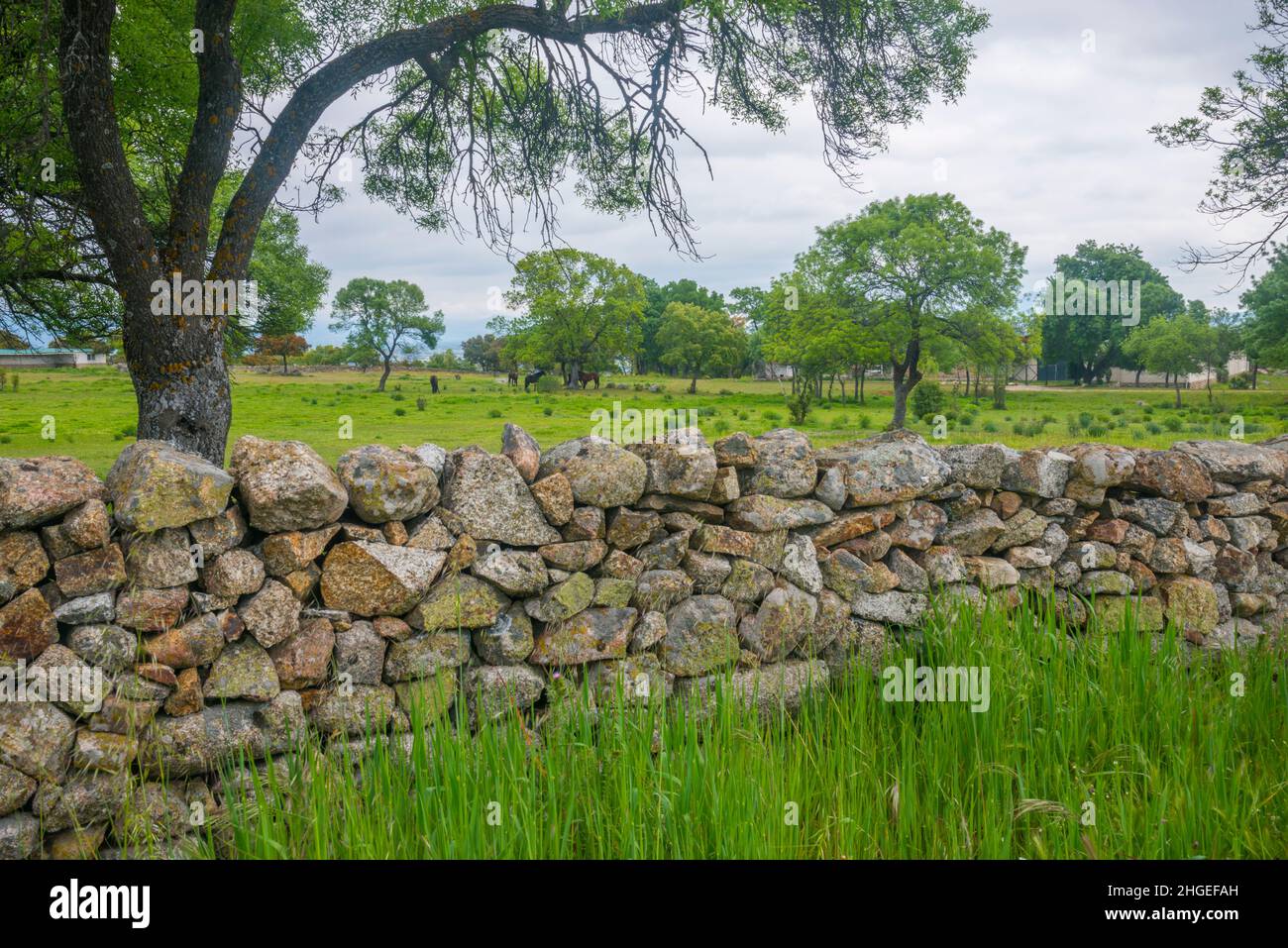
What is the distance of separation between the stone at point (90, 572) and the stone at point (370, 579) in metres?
0.80

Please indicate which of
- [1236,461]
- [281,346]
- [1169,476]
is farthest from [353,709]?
[281,346]

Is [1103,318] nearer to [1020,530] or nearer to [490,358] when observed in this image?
[490,358]

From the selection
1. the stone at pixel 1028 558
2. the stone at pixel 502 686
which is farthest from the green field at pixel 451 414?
the stone at pixel 1028 558

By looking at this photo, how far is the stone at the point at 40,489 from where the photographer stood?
2814mm

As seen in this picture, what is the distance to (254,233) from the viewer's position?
6832 millimetres

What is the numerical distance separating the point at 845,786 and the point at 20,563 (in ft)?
12.0

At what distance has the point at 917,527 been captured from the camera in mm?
4676

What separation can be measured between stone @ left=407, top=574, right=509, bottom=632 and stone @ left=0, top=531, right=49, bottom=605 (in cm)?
148

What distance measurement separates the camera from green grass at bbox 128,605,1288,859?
2.69m

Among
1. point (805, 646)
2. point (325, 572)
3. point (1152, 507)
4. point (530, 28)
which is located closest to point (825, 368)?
point (530, 28)

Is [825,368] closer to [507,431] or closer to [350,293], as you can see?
[350,293]

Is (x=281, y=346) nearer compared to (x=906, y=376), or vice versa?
(x=281, y=346)

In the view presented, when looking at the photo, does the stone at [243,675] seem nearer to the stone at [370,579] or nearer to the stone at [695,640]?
the stone at [370,579]

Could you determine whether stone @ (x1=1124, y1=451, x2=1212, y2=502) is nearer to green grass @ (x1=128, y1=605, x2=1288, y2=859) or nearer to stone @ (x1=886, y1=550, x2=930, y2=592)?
green grass @ (x1=128, y1=605, x2=1288, y2=859)
